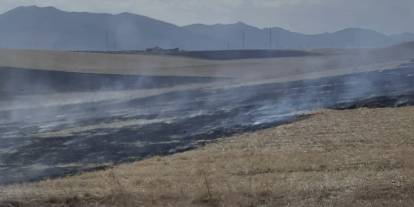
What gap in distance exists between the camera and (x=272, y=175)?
15508mm

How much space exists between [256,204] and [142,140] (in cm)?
1759

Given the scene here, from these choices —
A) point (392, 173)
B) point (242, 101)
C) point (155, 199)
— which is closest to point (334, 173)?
point (392, 173)

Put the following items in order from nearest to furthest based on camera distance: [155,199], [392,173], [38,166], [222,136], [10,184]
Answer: [155,199], [392,173], [10,184], [38,166], [222,136]

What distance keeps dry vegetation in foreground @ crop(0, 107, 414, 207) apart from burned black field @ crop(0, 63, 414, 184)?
282 centimetres

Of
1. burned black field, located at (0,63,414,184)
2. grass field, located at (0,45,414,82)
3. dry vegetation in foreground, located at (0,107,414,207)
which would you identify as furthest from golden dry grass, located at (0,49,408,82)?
dry vegetation in foreground, located at (0,107,414,207)

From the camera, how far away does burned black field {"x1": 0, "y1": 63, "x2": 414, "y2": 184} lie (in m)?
24.8

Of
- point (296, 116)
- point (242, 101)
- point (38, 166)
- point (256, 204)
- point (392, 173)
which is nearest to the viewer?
point (256, 204)

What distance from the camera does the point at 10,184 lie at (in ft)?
62.6

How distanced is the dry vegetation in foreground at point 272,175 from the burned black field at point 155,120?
111 inches

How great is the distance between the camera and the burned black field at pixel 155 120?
81.5 ft

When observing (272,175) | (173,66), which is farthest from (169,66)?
(272,175)

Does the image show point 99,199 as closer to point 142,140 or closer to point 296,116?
point 142,140

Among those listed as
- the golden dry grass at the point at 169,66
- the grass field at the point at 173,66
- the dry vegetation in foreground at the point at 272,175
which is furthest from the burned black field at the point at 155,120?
the grass field at the point at 173,66

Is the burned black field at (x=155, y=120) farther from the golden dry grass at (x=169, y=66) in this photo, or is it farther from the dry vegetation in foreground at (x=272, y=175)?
the golden dry grass at (x=169, y=66)
